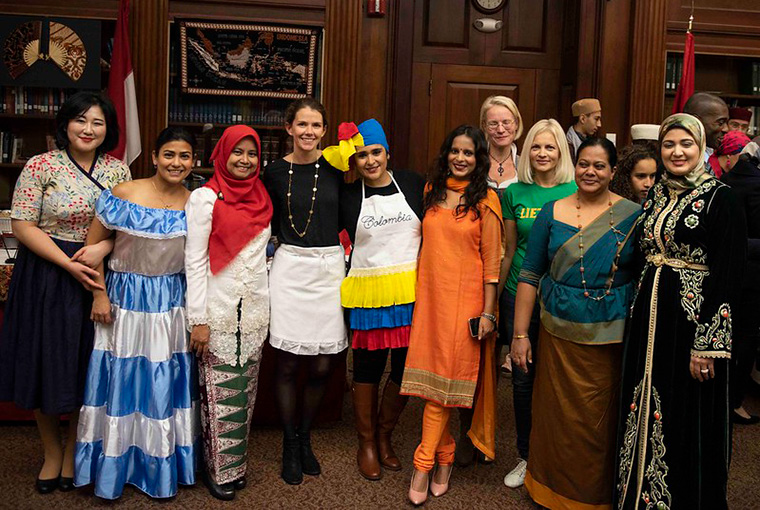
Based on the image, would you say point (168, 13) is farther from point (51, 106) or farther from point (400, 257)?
point (400, 257)

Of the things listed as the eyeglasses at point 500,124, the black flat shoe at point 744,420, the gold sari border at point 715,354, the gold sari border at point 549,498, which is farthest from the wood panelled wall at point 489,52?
the gold sari border at point 715,354

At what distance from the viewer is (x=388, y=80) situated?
5.39 m

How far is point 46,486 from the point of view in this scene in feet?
8.92

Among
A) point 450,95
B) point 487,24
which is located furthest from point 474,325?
point 487,24

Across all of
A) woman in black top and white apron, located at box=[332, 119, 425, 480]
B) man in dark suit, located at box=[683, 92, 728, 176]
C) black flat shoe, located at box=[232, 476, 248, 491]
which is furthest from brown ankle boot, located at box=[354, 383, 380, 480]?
man in dark suit, located at box=[683, 92, 728, 176]

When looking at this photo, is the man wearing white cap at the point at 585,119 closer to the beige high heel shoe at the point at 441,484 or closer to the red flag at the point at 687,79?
the red flag at the point at 687,79

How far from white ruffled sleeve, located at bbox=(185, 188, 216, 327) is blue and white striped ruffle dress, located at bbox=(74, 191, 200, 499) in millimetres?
46

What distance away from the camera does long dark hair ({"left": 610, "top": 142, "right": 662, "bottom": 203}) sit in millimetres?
2964

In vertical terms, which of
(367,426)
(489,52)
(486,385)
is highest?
(489,52)

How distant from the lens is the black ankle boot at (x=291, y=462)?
2881 millimetres

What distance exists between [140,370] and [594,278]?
5.30 ft

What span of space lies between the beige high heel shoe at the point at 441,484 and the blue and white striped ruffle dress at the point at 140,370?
968 mm

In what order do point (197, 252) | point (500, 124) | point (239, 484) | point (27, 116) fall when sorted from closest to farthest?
point (197, 252)
point (239, 484)
point (500, 124)
point (27, 116)

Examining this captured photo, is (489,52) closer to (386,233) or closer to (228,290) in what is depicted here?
(386,233)
